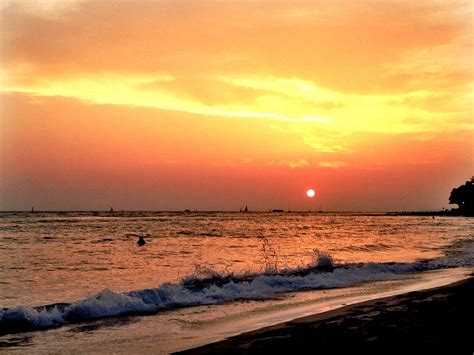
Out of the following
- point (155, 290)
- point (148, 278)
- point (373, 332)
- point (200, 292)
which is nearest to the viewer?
point (373, 332)

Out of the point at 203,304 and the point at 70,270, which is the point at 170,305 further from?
the point at 70,270

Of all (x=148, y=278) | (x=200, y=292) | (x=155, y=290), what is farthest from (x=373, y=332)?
(x=148, y=278)

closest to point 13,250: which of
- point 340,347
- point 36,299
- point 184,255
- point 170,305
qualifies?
point 184,255

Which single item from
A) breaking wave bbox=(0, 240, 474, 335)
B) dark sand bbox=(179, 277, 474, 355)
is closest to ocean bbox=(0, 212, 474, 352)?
breaking wave bbox=(0, 240, 474, 335)

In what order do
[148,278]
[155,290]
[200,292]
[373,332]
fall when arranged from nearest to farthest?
1. [373,332]
2. [155,290]
3. [200,292]
4. [148,278]

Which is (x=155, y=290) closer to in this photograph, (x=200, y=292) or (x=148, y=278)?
(x=200, y=292)

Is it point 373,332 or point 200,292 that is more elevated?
point 373,332

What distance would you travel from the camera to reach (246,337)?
36.3 feet

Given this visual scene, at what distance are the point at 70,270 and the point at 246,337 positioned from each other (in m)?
18.1

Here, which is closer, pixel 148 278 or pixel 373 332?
pixel 373 332

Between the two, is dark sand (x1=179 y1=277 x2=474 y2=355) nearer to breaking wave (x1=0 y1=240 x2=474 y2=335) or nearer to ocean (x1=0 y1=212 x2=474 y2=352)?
ocean (x1=0 y1=212 x2=474 y2=352)

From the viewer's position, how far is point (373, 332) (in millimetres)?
10875

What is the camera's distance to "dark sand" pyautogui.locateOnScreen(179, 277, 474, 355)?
31.0 ft

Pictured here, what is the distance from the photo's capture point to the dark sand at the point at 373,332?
946 cm
